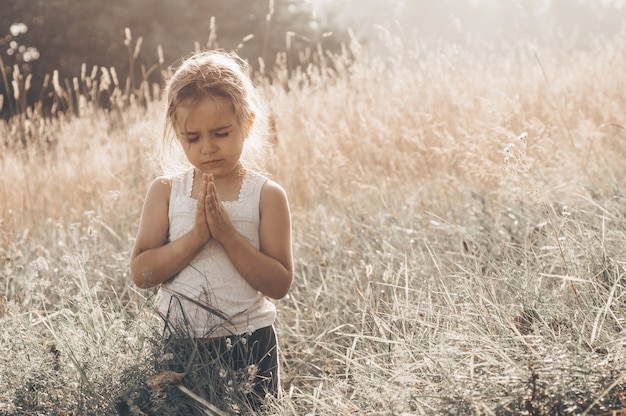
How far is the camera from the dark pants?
195 centimetres

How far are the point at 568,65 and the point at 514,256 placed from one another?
5.11 metres

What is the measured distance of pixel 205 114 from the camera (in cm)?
208

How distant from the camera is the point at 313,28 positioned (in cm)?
2077

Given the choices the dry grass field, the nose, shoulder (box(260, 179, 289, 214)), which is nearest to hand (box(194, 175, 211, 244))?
the nose

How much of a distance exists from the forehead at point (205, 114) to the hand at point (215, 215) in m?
0.20

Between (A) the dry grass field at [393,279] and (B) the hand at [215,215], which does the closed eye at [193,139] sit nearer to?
(B) the hand at [215,215]

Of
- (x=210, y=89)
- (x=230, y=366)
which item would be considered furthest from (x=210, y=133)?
(x=230, y=366)

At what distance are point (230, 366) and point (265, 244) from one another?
39 cm

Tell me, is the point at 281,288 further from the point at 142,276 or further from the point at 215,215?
the point at 142,276

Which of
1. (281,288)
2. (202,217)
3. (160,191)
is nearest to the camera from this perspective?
(202,217)

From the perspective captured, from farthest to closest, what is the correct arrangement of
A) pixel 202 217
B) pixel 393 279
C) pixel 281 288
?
pixel 393 279
pixel 281 288
pixel 202 217

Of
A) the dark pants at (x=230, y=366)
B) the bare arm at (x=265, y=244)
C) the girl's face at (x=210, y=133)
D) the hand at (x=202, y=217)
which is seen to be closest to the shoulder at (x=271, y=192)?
the bare arm at (x=265, y=244)

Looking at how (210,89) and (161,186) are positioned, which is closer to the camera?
(210,89)

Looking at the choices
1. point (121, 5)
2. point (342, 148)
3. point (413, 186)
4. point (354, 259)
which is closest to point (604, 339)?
point (354, 259)
